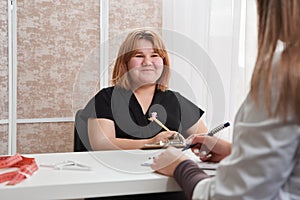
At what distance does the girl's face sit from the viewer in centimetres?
181

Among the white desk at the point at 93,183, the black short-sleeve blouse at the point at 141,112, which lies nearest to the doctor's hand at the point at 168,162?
the white desk at the point at 93,183

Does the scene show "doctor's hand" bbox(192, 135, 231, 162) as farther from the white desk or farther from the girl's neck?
the girl's neck

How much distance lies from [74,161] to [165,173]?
0.28 m

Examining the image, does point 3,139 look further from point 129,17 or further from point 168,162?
point 168,162

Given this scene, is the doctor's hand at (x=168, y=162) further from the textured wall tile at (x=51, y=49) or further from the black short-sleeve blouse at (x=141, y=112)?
the textured wall tile at (x=51, y=49)

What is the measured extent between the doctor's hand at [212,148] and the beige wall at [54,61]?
5.04ft

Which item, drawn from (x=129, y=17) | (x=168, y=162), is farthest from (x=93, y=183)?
(x=129, y=17)

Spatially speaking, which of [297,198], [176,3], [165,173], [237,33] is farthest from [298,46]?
[176,3]

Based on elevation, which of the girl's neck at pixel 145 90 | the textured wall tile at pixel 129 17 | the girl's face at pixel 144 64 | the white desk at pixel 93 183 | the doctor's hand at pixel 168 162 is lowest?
the white desk at pixel 93 183

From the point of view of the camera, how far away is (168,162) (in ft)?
3.59

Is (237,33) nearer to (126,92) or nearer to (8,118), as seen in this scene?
(126,92)

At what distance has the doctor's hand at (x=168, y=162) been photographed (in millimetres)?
1084

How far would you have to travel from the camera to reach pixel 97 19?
113 inches

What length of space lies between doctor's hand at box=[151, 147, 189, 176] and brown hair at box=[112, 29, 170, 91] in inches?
31.8
